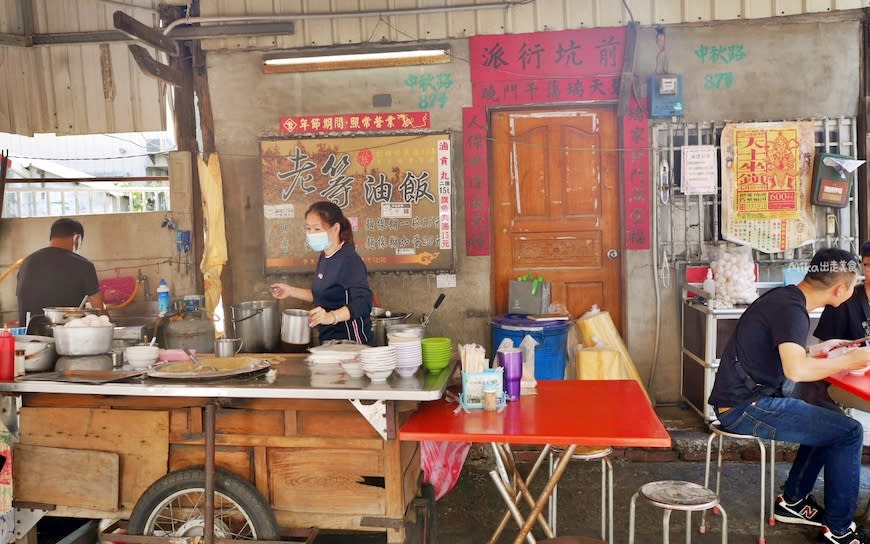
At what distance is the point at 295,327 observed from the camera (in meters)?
4.18

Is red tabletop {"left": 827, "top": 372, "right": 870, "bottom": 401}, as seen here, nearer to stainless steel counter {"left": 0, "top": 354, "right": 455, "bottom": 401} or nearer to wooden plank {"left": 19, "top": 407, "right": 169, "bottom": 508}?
stainless steel counter {"left": 0, "top": 354, "right": 455, "bottom": 401}

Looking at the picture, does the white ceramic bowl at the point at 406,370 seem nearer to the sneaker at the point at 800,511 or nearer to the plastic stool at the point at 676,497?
the plastic stool at the point at 676,497

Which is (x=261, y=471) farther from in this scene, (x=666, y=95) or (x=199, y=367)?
(x=666, y=95)

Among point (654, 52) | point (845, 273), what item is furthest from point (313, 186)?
point (845, 273)

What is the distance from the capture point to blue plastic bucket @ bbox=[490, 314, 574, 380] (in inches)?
224

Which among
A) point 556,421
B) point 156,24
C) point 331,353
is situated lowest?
point 556,421

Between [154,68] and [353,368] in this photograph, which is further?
[154,68]

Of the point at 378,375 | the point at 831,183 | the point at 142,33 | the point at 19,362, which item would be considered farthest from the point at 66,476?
the point at 831,183

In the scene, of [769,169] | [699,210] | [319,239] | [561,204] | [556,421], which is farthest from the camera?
[561,204]

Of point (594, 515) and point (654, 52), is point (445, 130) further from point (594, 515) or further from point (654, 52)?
point (594, 515)

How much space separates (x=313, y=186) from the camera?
6.32m

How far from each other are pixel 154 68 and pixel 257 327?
3057mm

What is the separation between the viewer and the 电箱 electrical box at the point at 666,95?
5859 mm

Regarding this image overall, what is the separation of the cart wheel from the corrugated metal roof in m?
4.23
